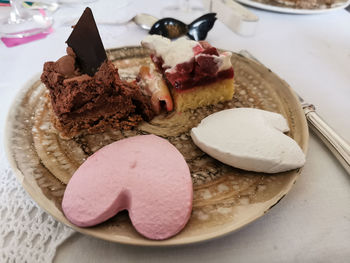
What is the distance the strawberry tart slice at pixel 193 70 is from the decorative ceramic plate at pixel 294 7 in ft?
3.35

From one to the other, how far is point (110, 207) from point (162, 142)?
287 mm

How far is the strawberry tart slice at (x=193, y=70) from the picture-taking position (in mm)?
1104

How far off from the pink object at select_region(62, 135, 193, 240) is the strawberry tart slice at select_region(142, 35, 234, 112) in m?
0.38

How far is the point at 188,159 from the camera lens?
0.96 metres

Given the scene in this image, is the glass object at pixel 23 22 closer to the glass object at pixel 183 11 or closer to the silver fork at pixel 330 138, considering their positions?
the glass object at pixel 183 11

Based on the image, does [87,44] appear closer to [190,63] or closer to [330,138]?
[190,63]

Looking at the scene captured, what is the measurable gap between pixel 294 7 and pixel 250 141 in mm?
1438

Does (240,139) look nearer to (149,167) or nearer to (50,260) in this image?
(149,167)

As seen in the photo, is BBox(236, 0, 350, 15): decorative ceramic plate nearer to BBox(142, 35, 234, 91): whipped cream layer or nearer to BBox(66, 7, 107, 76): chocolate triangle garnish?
BBox(142, 35, 234, 91): whipped cream layer

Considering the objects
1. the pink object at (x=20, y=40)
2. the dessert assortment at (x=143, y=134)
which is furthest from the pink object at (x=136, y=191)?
the pink object at (x=20, y=40)

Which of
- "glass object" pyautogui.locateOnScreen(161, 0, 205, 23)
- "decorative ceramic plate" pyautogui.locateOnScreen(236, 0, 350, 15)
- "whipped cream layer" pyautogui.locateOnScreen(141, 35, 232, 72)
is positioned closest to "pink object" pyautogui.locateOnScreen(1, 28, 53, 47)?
"glass object" pyautogui.locateOnScreen(161, 0, 205, 23)

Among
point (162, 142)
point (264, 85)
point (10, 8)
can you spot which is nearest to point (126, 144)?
point (162, 142)

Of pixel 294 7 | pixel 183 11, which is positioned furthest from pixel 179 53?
pixel 294 7

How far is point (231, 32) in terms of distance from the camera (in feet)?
5.86
